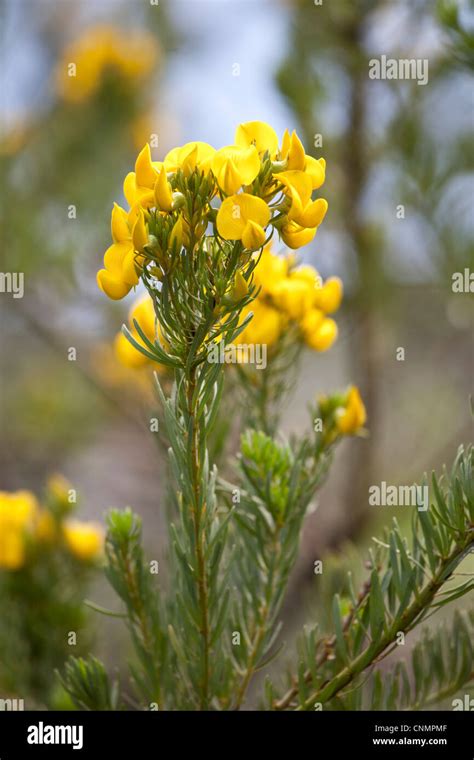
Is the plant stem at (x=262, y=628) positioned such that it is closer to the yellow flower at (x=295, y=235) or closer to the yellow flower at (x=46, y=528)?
the yellow flower at (x=295, y=235)

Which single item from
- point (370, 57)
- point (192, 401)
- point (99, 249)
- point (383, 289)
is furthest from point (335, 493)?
point (192, 401)

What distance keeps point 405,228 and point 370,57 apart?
9.0 inches

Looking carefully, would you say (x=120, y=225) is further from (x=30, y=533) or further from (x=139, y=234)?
(x=30, y=533)

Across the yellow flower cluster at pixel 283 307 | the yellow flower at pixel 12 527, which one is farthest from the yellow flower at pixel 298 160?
the yellow flower at pixel 12 527

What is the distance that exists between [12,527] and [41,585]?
6 centimetres

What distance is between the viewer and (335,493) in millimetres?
1299

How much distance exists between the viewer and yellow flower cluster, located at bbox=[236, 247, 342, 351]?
453mm

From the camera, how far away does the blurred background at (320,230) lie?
0.91 m

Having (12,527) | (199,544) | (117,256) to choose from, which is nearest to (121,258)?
(117,256)

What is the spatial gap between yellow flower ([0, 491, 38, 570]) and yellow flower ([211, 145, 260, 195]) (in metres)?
0.38

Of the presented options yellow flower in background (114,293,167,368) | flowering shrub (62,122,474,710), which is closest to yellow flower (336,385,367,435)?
flowering shrub (62,122,474,710)

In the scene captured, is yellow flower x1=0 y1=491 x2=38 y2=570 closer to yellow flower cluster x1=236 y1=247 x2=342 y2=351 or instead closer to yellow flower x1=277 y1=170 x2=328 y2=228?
yellow flower cluster x1=236 y1=247 x2=342 y2=351

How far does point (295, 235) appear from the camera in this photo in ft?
1.08
